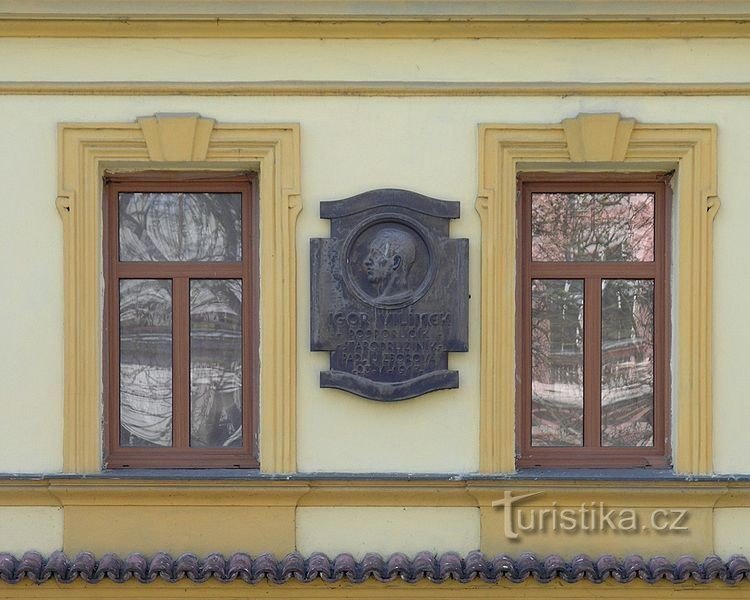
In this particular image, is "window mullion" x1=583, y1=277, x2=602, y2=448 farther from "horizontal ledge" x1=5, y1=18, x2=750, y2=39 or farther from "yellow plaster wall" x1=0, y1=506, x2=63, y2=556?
"yellow plaster wall" x1=0, y1=506, x2=63, y2=556

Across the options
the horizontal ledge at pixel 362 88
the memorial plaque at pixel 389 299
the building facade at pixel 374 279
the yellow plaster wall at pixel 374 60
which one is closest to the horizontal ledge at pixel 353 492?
the building facade at pixel 374 279

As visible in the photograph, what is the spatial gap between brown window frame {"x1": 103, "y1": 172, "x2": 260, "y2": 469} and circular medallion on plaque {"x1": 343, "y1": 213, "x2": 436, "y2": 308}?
64cm

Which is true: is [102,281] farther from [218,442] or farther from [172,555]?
[172,555]

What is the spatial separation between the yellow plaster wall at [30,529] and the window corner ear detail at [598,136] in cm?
378

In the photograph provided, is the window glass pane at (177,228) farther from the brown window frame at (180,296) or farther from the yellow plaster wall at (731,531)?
the yellow plaster wall at (731,531)

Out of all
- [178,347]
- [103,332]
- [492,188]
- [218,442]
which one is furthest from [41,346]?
[492,188]

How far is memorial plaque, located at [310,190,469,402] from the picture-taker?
6176 mm

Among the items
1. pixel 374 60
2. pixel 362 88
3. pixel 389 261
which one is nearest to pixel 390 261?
pixel 389 261

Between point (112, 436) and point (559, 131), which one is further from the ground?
point (559, 131)

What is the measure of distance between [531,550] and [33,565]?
2.93 metres

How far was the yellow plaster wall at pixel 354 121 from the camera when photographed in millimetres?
6211

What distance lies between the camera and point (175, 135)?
6.16 metres
